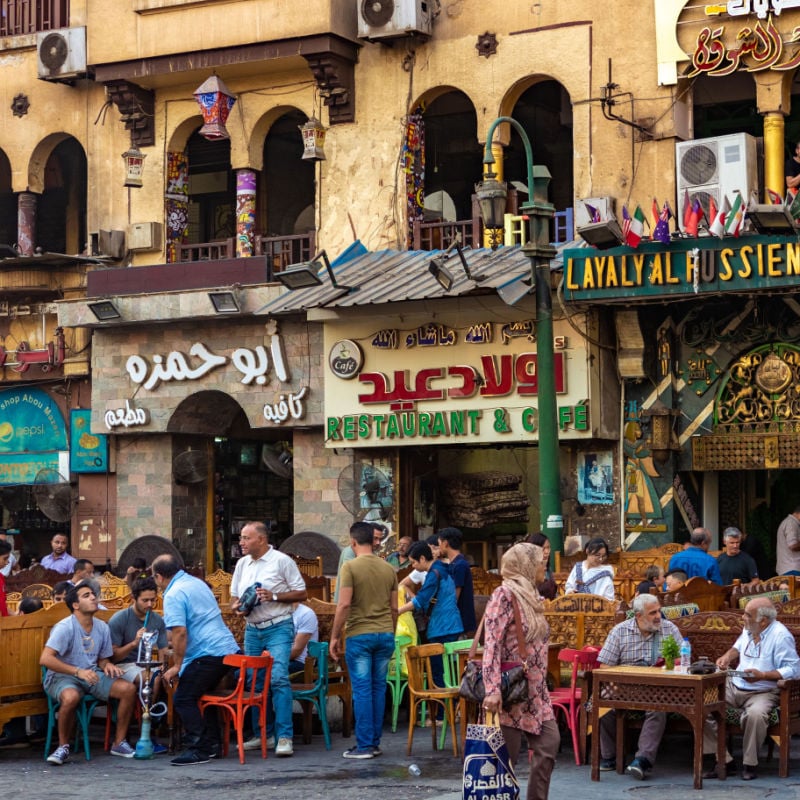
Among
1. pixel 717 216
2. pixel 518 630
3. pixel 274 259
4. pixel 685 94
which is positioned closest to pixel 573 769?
pixel 518 630

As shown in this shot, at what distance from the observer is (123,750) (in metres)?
13.0

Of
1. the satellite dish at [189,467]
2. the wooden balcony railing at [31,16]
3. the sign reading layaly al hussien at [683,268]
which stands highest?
the wooden balcony railing at [31,16]

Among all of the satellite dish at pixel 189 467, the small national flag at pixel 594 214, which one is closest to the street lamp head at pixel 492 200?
the small national flag at pixel 594 214

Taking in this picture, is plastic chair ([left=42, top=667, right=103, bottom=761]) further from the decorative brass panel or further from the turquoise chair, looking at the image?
the decorative brass panel

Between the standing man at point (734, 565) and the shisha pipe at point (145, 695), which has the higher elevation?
the standing man at point (734, 565)

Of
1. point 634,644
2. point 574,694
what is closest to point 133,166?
point 574,694

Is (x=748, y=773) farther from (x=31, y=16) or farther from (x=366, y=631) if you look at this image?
(x=31, y=16)

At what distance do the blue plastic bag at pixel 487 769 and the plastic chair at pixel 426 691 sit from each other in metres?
3.05

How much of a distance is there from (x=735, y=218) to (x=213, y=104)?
8670 millimetres

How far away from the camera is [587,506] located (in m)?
23.0

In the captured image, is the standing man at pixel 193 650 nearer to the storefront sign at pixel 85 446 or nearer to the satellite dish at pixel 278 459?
the satellite dish at pixel 278 459

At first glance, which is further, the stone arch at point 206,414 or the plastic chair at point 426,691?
the stone arch at point 206,414

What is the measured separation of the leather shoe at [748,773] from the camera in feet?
37.1

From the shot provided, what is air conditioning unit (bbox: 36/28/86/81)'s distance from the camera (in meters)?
26.9
